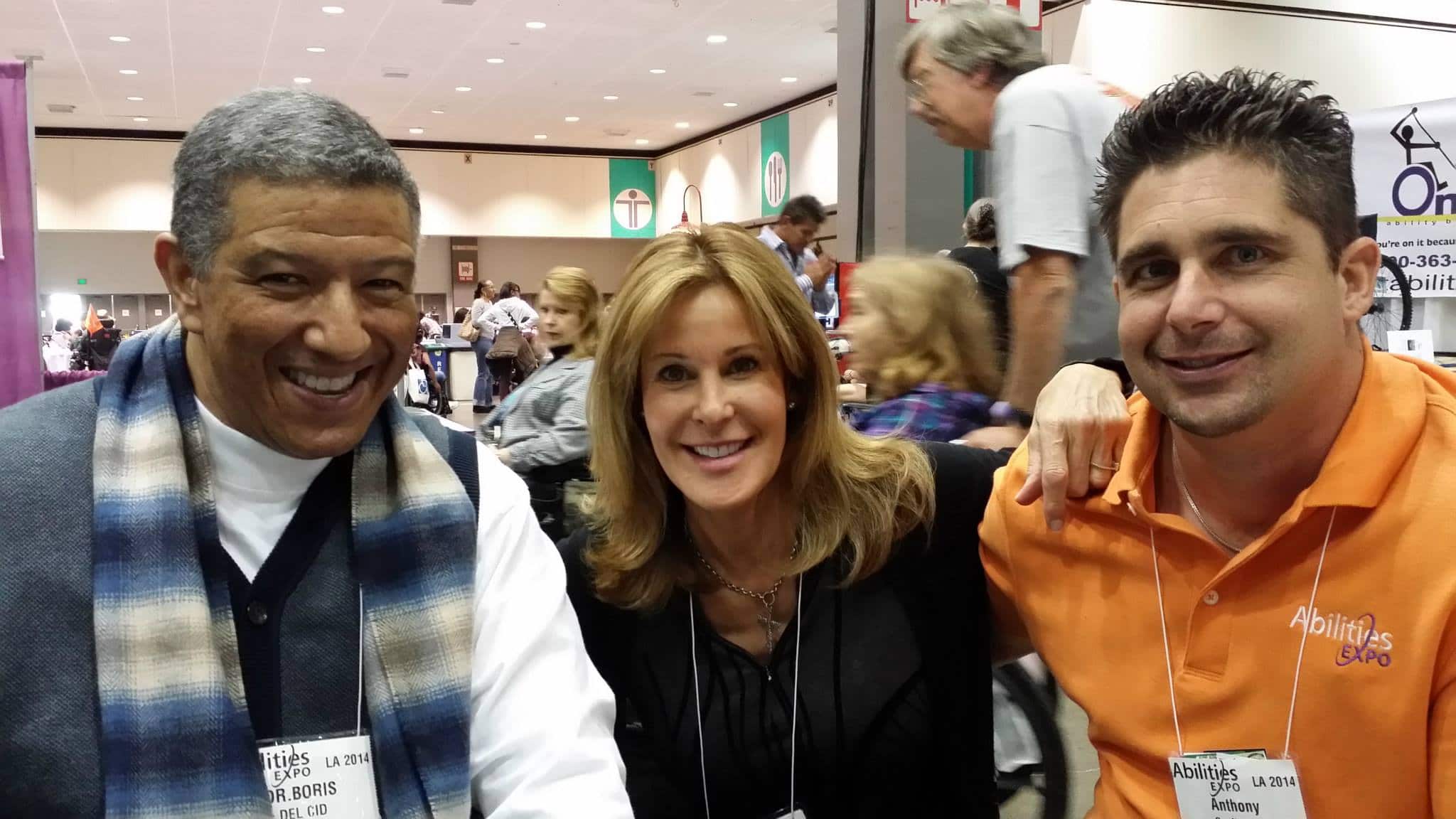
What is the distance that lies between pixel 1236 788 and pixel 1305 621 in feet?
0.66

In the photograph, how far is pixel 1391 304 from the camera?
4.88 m

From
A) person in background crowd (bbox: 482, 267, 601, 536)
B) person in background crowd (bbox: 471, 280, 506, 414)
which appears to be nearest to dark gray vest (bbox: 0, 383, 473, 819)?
person in background crowd (bbox: 482, 267, 601, 536)

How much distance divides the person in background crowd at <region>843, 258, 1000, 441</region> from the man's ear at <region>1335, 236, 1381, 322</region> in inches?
54.0

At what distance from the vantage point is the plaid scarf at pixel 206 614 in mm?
1203

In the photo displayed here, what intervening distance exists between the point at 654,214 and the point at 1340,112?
18070 mm

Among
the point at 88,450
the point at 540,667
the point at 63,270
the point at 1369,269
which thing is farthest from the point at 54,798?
the point at 63,270

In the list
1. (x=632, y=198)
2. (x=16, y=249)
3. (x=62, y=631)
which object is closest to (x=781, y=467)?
(x=62, y=631)

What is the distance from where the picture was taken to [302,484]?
1390mm

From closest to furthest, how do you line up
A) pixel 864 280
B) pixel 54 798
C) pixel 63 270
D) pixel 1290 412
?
pixel 54 798 < pixel 1290 412 < pixel 864 280 < pixel 63 270

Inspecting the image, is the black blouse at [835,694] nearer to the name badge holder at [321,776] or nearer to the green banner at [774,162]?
the name badge holder at [321,776]

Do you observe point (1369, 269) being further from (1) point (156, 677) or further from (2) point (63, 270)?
(2) point (63, 270)

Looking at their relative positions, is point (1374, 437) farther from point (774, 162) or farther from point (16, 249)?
point (774, 162)

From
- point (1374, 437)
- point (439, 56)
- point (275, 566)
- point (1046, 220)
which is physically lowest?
point (275, 566)

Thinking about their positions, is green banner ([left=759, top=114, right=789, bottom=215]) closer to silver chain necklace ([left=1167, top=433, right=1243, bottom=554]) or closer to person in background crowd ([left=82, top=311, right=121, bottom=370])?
person in background crowd ([left=82, top=311, right=121, bottom=370])
